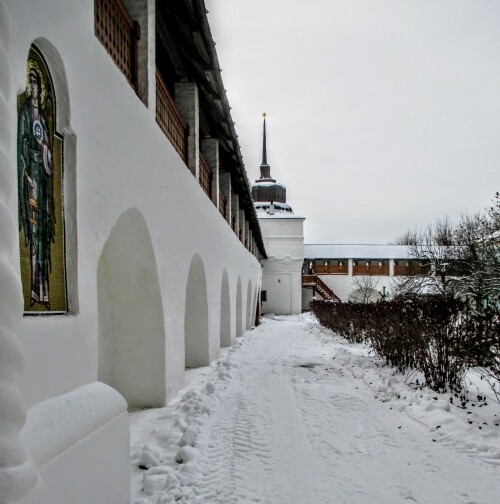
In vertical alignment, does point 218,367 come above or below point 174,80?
below

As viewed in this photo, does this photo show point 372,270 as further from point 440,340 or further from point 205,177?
point 440,340

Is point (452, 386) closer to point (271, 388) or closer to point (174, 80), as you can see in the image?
point (271, 388)

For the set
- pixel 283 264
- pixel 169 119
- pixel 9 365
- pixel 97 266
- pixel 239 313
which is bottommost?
pixel 239 313

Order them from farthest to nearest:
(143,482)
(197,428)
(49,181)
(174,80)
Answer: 1. (174,80)
2. (197,428)
3. (143,482)
4. (49,181)

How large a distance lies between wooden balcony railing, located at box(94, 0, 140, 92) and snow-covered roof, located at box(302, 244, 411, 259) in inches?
1585

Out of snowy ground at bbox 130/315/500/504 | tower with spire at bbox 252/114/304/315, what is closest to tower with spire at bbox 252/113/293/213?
tower with spire at bbox 252/114/304/315

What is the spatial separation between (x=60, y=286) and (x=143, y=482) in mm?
1714

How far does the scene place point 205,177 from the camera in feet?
30.8

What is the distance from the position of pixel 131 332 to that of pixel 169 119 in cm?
294

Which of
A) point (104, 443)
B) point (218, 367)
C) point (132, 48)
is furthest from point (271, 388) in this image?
point (132, 48)

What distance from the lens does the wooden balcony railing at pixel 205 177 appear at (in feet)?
29.2

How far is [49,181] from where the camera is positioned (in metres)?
2.62

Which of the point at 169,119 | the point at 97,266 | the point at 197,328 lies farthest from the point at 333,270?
the point at 97,266

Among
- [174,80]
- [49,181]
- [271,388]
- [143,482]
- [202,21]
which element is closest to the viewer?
[49,181]
